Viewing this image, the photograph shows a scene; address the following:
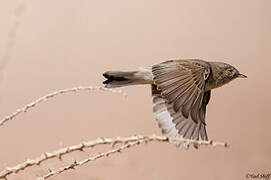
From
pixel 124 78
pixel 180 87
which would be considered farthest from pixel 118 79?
pixel 180 87

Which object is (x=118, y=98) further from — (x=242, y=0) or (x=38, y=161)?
(x=38, y=161)

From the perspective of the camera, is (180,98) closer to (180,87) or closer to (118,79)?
(180,87)

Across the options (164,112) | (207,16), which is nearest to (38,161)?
(164,112)

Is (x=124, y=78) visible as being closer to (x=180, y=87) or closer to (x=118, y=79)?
(x=118, y=79)
